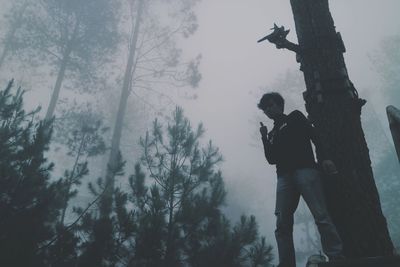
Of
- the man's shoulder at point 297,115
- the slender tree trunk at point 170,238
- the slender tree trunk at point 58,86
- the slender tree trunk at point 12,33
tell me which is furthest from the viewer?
the slender tree trunk at point 12,33

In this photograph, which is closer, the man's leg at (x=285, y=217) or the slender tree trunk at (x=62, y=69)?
the man's leg at (x=285, y=217)

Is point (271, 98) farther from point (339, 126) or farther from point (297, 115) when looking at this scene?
point (339, 126)

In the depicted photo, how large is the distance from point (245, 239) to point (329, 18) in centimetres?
519

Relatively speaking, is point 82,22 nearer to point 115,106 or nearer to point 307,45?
point 115,106

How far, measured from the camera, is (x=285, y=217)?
285 centimetres

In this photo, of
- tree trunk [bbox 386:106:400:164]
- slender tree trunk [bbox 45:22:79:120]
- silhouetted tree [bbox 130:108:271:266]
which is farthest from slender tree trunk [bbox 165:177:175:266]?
slender tree trunk [bbox 45:22:79:120]

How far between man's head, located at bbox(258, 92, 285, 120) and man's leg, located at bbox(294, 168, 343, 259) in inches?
28.2

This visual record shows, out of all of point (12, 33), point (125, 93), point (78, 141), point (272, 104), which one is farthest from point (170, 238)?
point (12, 33)

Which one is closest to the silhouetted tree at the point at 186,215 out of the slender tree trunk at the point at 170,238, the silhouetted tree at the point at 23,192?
the slender tree trunk at the point at 170,238

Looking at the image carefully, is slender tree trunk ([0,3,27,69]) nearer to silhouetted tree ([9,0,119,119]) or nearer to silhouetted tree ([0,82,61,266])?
silhouetted tree ([9,0,119,119])

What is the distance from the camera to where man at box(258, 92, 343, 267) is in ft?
8.56

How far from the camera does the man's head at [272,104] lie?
3.31 metres

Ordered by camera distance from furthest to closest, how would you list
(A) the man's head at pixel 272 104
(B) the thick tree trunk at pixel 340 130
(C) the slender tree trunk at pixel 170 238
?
(C) the slender tree trunk at pixel 170 238, (A) the man's head at pixel 272 104, (B) the thick tree trunk at pixel 340 130

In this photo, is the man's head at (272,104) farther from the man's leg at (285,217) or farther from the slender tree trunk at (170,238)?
the slender tree trunk at (170,238)
